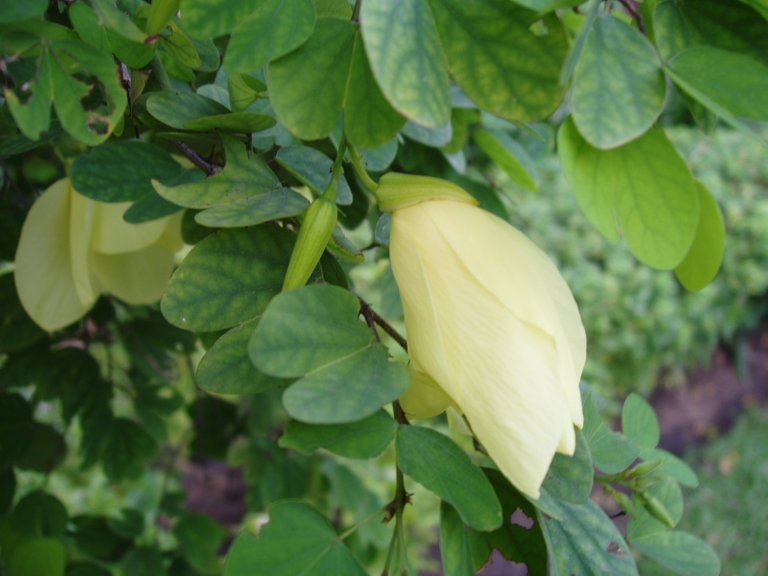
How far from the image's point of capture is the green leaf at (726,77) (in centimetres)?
40

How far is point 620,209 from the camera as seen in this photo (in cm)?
40

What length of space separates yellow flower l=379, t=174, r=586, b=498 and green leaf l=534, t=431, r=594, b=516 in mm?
42

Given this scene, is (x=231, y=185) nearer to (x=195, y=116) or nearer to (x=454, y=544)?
(x=195, y=116)

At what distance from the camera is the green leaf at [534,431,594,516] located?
1.36 ft

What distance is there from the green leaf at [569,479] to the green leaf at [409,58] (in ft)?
0.62

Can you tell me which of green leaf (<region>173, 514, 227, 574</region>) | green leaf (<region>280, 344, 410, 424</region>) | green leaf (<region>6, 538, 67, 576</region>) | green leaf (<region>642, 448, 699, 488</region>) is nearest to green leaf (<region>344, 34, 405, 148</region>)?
green leaf (<region>280, 344, 410, 424</region>)

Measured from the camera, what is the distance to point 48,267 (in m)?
0.57

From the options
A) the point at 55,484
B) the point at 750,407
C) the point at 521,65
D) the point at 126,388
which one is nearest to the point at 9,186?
the point at 126,388

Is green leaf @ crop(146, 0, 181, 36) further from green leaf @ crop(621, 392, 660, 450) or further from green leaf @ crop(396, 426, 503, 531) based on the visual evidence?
green leaf @ crop(621, 392, 660, 450)

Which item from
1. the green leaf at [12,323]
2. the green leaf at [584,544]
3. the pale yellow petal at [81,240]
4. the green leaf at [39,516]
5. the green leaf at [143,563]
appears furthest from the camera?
the green leaf at [143,563]

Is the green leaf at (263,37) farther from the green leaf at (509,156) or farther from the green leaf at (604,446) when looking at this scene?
the green leaf at (509,156)

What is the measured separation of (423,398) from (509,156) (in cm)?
43

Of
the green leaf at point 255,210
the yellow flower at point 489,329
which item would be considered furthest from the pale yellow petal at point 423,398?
the green leaf at point 255,210

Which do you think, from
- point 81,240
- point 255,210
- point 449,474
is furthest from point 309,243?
point 81,240
